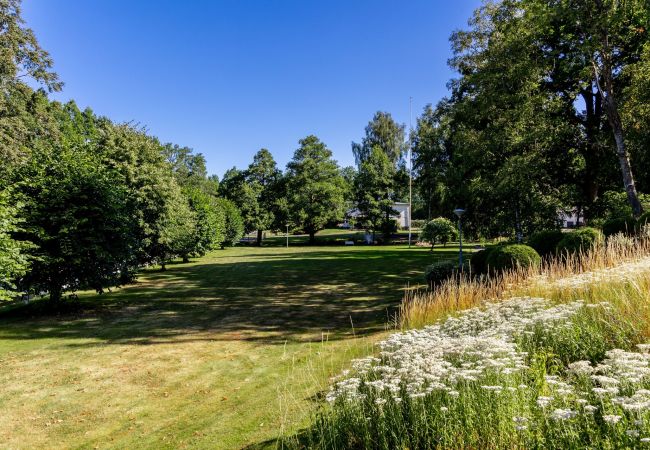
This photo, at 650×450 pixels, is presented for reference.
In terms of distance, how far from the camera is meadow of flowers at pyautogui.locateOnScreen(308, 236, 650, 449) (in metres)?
2.62

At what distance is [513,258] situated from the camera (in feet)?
34.3

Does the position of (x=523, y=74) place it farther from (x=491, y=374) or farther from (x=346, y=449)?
(x=346, y=449)

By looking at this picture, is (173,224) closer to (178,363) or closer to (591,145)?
(178,363)

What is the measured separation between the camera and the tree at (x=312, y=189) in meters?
45.6

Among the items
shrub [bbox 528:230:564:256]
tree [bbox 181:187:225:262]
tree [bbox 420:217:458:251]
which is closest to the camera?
shrub [bbox 528:230:564:256]

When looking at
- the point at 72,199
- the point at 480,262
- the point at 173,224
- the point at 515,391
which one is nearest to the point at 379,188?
the point at 173,224

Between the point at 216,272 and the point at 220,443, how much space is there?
1732 centimetres

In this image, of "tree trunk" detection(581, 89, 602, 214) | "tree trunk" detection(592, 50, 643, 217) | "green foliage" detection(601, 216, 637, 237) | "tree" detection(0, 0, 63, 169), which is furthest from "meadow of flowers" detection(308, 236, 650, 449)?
"tree" detection(0, 0, 63, 169)

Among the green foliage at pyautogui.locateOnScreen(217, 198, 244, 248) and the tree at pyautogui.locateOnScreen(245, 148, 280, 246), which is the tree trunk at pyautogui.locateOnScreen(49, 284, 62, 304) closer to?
the green foliage at pyautogui.locateOnScreen(217, 198, 244, 248)

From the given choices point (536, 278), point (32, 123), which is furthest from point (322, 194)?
point (536, 278)

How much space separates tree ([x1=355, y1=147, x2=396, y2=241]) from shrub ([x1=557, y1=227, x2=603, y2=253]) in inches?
1298

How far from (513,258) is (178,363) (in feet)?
29.7

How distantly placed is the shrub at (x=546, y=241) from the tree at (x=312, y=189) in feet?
111

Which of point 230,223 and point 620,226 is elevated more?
point 230,223
